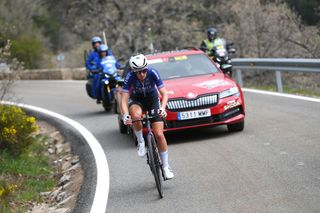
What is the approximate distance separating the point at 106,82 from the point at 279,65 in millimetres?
4377

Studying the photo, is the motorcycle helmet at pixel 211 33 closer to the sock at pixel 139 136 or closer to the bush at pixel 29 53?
the sock at pixel 139 136

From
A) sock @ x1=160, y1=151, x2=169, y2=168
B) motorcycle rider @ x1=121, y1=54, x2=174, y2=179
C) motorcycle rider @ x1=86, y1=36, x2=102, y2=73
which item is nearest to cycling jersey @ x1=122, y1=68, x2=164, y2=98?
motorcycle rider @ x1=121, y1=54, x2=174, y2=179

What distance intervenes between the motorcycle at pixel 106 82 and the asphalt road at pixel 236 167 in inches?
92.0

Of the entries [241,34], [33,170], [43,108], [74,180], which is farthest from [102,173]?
[241,34]

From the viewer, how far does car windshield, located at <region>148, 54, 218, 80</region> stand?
1312 centimetres

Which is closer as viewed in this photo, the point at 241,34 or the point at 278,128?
the point at 278,128

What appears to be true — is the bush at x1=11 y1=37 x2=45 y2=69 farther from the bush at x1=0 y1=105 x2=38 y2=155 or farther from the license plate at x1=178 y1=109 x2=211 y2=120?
the license plate at x1=178 y1=109 x2=211 y2=120

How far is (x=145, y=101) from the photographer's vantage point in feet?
30.0

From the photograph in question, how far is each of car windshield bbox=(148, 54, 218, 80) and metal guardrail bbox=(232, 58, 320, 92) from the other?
11.0ft

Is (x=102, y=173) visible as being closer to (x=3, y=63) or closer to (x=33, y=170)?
(x=33, y=170)

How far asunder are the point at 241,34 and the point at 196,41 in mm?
5280

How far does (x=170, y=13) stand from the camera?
34.3 meters

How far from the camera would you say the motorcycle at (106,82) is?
699 inches

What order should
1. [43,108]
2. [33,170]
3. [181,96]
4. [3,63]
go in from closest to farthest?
1. [181,96]
2. [33,170]
3. [3,63]
4. [43,108]
